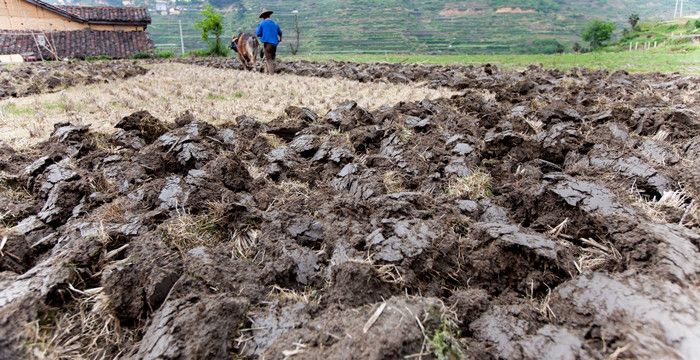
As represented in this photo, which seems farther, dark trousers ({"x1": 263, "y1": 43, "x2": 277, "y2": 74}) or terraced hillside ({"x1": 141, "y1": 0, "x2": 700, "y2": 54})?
terraced hillside ({"x1": 141, "y1": 0, "x2": 700, "y2": 54})

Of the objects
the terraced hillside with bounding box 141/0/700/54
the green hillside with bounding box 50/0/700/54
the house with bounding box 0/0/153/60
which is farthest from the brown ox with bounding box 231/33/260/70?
the green hillside with bounding box 50/0/700/54

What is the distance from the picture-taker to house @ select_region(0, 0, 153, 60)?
2481 centimetres

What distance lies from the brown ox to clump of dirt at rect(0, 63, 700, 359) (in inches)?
464

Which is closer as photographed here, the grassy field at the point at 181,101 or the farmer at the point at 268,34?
the grassy field at the point at 181,101

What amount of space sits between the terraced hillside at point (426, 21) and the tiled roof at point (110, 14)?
90.8ft

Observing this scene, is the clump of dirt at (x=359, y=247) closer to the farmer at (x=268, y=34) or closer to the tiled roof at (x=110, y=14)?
the farmer at (x=268, y=34)

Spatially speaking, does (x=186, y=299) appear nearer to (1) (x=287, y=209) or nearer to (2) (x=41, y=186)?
(1) (x=287, y=209)

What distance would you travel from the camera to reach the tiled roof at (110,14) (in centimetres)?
2923

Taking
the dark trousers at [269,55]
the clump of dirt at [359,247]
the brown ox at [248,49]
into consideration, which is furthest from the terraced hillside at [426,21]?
the clump of dirt at [359,247]

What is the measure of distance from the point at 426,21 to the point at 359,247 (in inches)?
3653

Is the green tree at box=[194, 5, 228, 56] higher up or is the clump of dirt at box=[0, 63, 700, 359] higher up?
the green tree at box=[194, 5, 228, 56]

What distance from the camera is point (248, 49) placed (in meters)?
15.2

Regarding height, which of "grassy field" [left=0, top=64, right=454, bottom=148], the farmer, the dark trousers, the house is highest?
the house

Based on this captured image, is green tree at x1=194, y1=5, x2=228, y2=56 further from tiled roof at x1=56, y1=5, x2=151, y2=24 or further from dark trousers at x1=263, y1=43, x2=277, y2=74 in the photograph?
dark trousers at x1=263, y1=43, x2=277, y2=74
